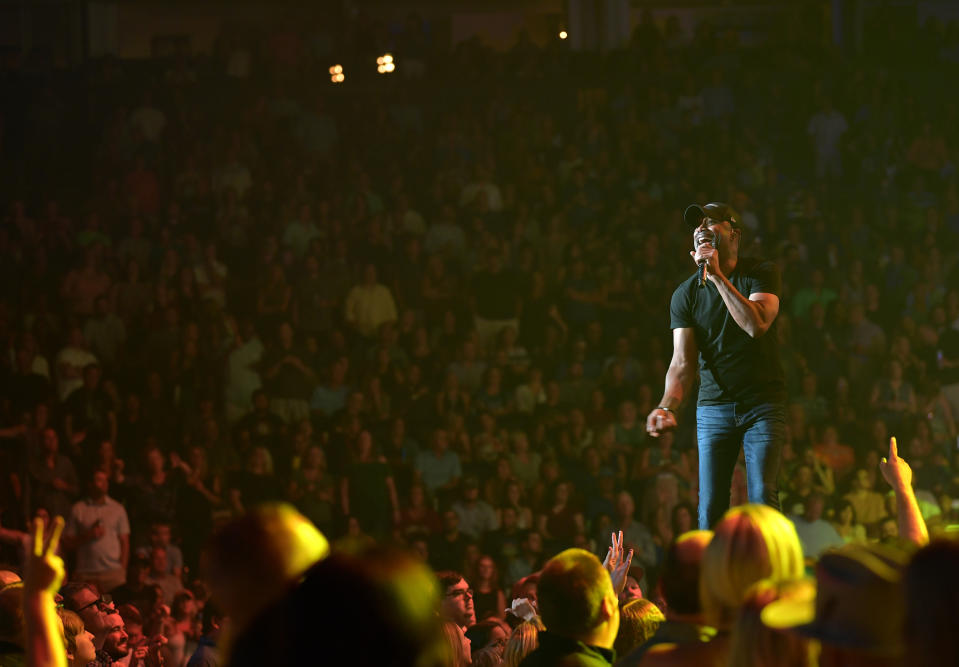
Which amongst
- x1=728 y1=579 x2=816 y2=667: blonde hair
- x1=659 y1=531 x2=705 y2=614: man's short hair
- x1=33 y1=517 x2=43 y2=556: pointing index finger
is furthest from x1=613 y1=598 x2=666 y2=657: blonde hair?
x1=33 y1=517 x2=43 y2=556: pointing index finger

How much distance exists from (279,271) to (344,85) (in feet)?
14.5

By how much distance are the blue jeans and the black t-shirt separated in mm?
53

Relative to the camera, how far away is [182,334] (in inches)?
445

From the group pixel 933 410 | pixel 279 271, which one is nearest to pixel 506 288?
pixel 279 271

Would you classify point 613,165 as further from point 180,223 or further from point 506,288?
point 180,223

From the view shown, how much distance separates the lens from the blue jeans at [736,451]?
4.86m

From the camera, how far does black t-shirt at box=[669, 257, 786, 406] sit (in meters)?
4.95

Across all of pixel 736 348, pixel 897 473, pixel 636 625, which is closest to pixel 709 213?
pixel 736 348

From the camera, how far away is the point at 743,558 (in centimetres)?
252

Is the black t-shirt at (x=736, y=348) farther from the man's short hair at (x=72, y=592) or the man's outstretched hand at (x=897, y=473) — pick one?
the man's short hair at (x=72, y=592)

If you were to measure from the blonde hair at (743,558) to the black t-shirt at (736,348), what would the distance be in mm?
2379

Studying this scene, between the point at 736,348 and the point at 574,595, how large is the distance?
2295mm

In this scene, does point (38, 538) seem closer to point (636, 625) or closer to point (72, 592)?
point (636, 625)

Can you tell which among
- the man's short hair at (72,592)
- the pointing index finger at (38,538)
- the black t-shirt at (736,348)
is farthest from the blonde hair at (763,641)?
the man's short hair at (72,592)
